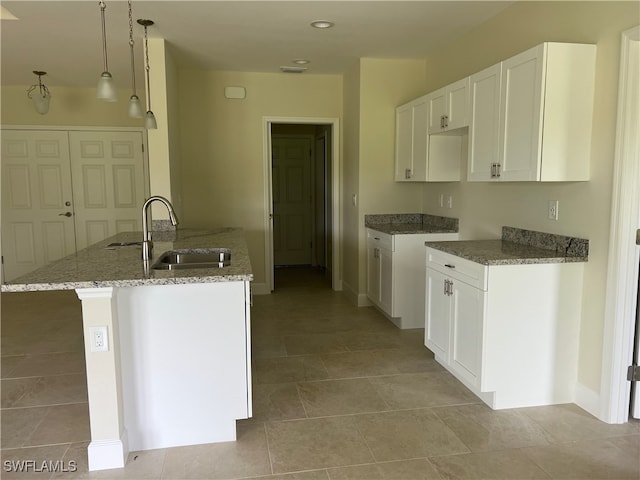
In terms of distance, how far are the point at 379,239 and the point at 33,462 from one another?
3188mm

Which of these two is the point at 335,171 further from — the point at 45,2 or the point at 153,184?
the point at 45,2

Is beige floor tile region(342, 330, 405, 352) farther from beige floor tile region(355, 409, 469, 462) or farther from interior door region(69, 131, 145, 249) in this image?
interior door region(69, 131, 145, 249)

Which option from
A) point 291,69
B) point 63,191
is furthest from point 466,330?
point 63,191

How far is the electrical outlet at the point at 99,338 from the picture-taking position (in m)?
2.11

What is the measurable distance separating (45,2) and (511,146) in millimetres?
3235

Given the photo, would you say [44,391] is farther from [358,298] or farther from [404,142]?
[404,142]

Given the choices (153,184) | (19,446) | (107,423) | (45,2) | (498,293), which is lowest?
(19,446)

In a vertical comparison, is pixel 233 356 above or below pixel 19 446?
above

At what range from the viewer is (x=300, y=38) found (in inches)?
160

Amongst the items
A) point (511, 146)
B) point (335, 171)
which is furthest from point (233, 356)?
point (335, 171)

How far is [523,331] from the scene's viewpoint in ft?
8.91

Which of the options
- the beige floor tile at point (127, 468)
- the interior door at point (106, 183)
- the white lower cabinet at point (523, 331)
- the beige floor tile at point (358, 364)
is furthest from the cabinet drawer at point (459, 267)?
the interior door at point (106, 183)

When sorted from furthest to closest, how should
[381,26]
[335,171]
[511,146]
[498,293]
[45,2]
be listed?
[335,171]
[381,26]
[45,2]
[511,146]
[498,293]
